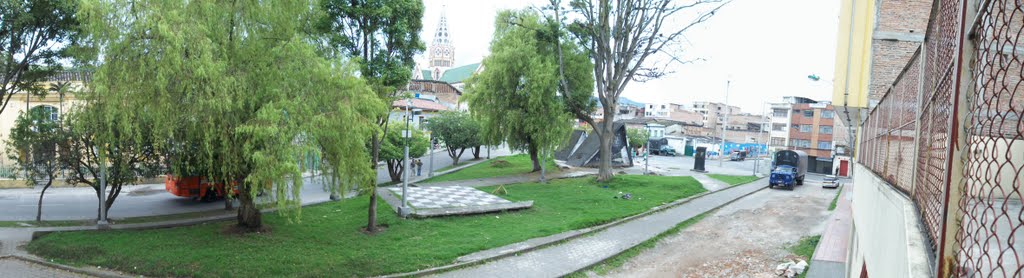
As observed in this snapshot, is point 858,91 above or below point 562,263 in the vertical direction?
above

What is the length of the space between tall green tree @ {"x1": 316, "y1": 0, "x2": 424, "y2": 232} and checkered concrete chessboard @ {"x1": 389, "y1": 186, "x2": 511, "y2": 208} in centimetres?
421

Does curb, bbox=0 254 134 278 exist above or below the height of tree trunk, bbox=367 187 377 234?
below

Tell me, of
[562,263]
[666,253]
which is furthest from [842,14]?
[562,263]

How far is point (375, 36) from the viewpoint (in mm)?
14188

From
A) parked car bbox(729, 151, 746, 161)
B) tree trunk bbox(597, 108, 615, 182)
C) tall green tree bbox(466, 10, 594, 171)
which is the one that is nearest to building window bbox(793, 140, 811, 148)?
parked car bbox(729, 151, 746, 161)

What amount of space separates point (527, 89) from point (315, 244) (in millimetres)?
15973

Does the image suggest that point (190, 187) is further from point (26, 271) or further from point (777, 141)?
point (777, 141)

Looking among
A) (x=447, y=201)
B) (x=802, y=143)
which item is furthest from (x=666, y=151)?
(x=447, y=201)

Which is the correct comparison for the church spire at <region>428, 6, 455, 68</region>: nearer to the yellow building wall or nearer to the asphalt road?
the asphalt road

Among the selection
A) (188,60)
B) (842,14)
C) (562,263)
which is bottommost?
(562,263)

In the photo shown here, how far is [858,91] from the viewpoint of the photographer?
11.9 m

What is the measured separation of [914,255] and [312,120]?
35.4 feet

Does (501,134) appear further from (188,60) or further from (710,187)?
(188,60)

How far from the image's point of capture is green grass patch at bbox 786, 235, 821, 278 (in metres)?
13.6
